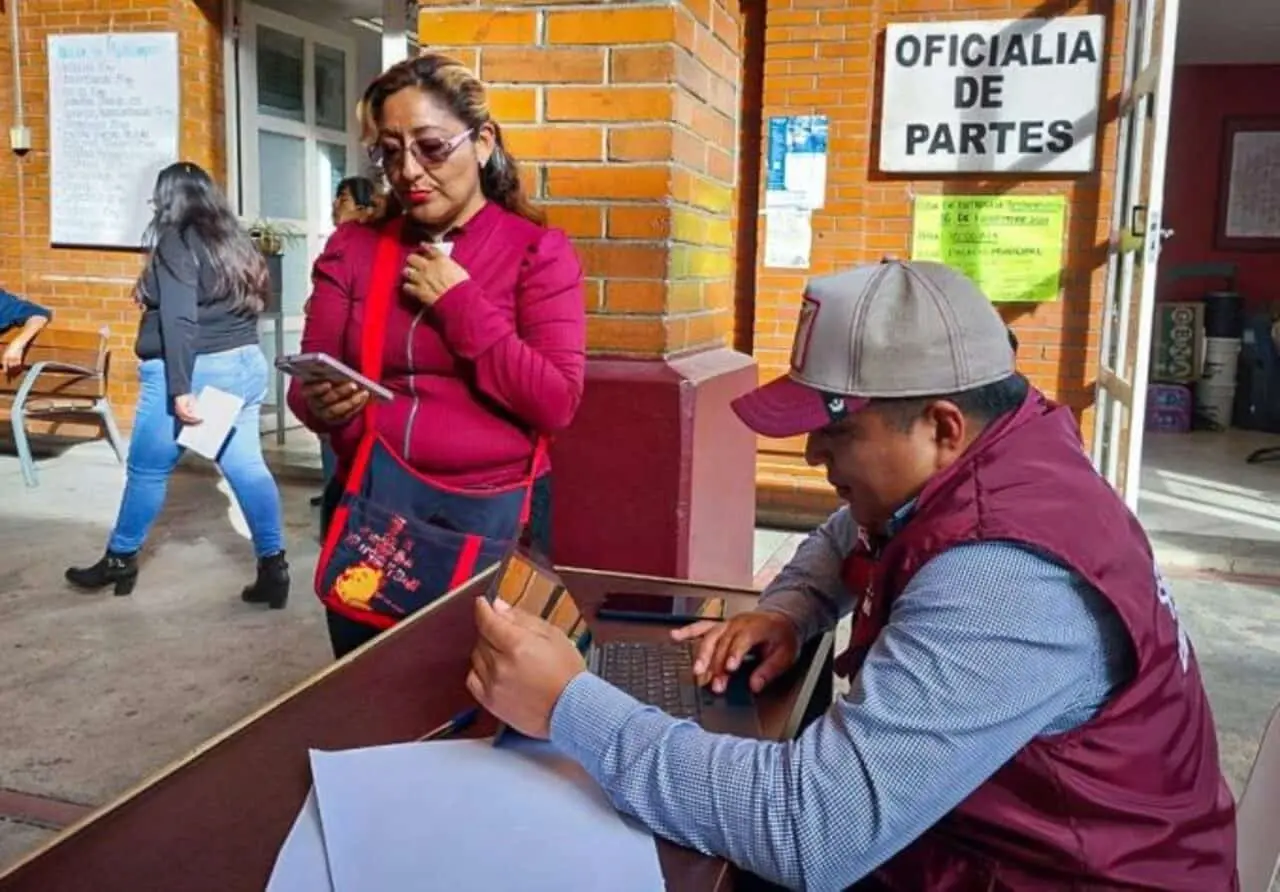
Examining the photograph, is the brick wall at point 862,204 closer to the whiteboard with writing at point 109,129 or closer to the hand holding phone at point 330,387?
the whiteboard with writing at point 109,129

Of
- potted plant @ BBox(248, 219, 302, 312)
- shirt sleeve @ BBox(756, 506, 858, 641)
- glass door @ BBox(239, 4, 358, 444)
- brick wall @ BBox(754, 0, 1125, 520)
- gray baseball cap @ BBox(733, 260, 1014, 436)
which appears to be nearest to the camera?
gray baseball cap @ BBox(733, 260, 1014, 436)

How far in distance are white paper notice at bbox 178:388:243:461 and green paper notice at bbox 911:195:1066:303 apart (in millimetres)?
2944

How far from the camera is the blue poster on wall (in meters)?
5.18

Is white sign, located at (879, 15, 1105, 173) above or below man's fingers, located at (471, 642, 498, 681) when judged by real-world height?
above

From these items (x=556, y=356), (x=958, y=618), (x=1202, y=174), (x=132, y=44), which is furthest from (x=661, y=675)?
(x=1202, y=174)

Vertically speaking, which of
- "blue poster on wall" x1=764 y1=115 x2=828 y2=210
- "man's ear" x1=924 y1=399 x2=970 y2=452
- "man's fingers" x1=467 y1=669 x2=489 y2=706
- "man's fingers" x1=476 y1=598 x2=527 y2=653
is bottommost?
"man's fingers" x1=467 y1=669 x2=489 y2=706

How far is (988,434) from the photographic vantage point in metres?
1.07

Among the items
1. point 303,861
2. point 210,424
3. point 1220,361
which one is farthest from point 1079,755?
point 1220,361

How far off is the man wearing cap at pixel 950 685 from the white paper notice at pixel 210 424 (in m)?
3.02

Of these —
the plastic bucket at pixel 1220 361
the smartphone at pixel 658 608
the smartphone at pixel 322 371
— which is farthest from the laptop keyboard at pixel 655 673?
the plastic bucket at pixel 1220 361

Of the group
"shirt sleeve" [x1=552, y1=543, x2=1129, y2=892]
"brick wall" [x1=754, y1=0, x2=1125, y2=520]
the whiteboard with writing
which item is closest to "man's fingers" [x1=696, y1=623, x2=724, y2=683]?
"shirt sleeve" [x1=552, y1=543, x2=1129, y2=892]

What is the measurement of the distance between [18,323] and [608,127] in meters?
3.89

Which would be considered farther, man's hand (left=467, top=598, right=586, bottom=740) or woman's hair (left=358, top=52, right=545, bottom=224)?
woman's hair (left=358, top=52, right=545, bottom=224)

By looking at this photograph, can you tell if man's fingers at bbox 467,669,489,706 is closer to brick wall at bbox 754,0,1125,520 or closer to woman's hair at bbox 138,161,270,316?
woman's hair at bbox 138,161,270,316
